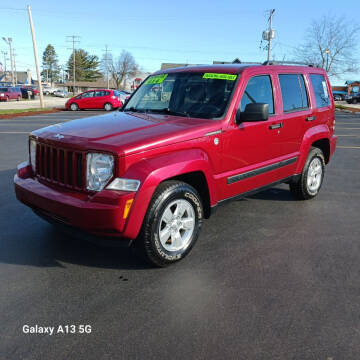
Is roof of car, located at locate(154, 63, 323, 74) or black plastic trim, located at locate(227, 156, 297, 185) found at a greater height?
roof of car, located at locate(154, 63, 323, 74)

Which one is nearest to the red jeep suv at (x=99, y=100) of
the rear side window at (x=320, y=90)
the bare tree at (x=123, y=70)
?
the rear side window at (x=320, y=90)

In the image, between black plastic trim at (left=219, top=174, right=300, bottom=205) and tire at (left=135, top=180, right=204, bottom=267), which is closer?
tire at (left=135, top=180, right=204, bottom=267)

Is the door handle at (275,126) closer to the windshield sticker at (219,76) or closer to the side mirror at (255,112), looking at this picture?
the side mirror at (255,112)

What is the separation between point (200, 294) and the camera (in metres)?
2.98

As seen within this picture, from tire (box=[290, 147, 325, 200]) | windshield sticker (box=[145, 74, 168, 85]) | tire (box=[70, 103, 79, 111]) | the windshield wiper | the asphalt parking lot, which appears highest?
windshield sticker (box=[145, 74, 168, 85])

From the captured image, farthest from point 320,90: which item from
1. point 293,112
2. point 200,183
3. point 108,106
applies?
point 108,106

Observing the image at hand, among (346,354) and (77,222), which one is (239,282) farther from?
(77,222)

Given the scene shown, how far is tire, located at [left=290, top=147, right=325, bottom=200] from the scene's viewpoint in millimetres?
5270

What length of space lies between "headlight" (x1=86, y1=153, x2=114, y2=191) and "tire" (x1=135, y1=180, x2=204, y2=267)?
0.46 metres

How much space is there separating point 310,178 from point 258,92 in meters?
A: 1.93

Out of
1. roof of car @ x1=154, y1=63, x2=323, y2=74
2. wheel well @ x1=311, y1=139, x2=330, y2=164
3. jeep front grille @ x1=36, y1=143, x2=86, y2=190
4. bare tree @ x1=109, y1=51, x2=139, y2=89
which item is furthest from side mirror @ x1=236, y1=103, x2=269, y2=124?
bare tree @ x1=109, y1=51, x2=139, y2=89

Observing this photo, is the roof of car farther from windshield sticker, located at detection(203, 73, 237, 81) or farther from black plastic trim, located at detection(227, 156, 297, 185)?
black plastic trim, located at detection(227, 156, 297, 185)

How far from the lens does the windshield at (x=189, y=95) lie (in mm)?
3945

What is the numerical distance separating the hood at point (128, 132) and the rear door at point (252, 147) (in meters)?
0.37
